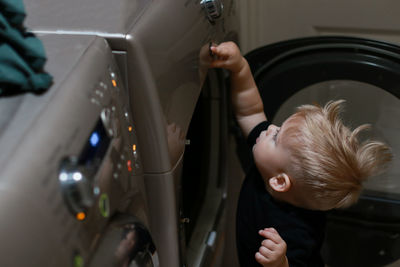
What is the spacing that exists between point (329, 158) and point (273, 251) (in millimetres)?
185

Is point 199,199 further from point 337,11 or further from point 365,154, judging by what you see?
point 337,11

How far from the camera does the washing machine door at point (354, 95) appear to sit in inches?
34.9

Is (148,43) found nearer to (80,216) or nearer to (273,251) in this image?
(80,216)

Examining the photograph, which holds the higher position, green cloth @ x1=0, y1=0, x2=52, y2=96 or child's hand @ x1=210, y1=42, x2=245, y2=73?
green cloth @ x1=0, y1=0, x2=52, y2=96

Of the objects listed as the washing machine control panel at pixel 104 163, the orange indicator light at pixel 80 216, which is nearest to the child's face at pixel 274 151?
the washing machine control panel at pixel 104 163

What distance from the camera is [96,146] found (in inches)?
16.2

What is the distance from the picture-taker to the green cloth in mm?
381

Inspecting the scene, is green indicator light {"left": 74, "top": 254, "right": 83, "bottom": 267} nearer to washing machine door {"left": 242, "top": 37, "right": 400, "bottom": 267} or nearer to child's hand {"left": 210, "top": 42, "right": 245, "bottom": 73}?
child's hand {"left": 210, "top": 42, "right": 245, "bottom": 73}

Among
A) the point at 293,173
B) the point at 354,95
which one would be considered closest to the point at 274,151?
the point at 293,173

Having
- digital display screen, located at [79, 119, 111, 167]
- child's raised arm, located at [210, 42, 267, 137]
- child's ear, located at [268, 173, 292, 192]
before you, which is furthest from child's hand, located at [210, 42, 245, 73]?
digital display screen, located at [79, 119, 111, 167]

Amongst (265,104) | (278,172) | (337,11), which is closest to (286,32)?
(337,11)

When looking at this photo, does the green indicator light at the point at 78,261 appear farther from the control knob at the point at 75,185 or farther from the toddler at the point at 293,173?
the toddler at the point at 293,173

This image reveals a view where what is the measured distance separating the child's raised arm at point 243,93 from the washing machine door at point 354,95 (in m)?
0.06

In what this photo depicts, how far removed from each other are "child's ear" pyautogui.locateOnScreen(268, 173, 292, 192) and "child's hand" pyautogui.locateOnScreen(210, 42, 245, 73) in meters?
0.22
